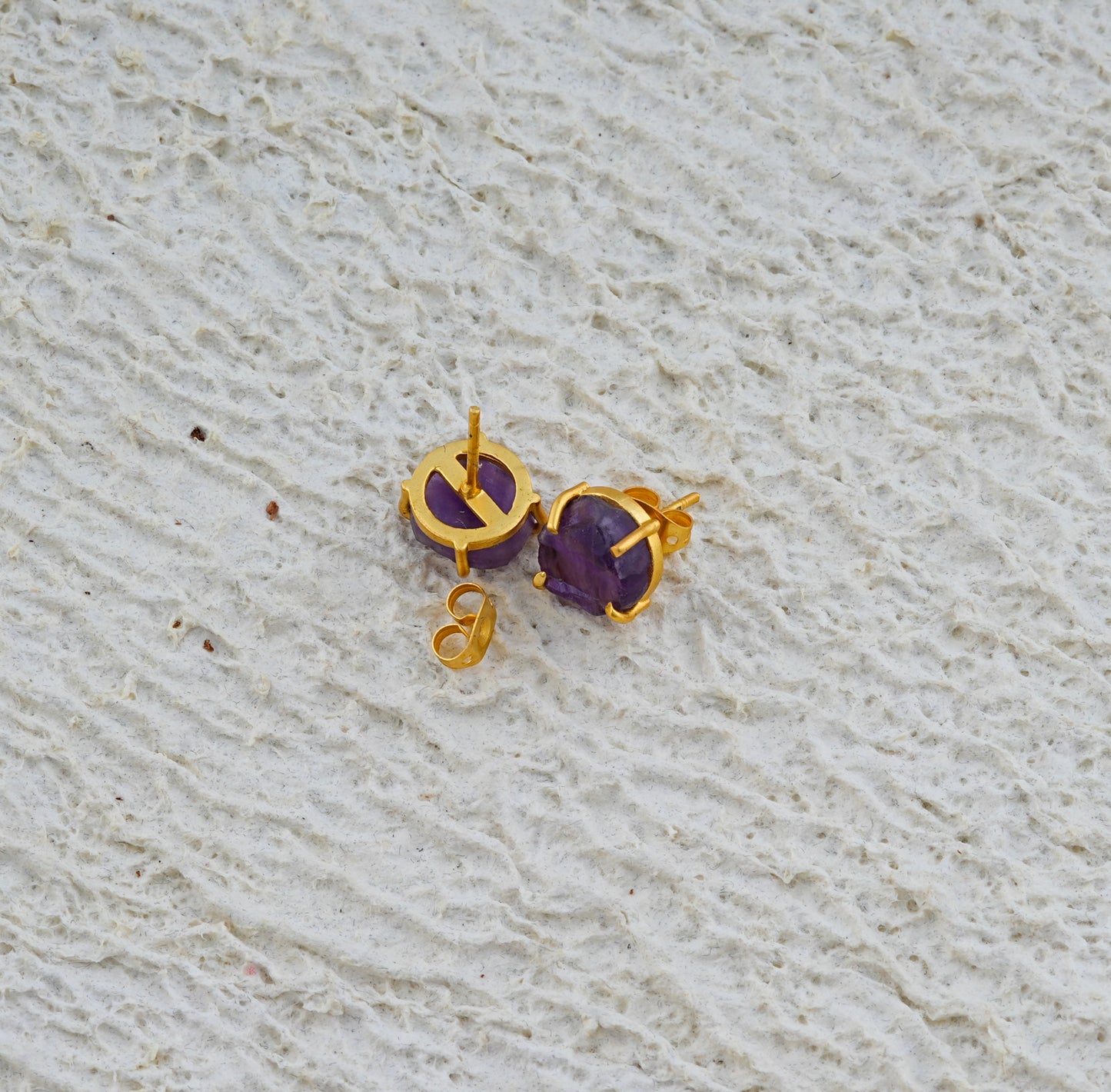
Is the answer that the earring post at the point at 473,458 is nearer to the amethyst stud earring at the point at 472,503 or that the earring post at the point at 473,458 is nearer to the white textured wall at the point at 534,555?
the amethyst stud earring at the point at 472,503

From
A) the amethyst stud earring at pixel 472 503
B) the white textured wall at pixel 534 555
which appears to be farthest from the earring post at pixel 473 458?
the white textured wall at pixel 534 555

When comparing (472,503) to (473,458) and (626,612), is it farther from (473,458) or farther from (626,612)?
(626,612)

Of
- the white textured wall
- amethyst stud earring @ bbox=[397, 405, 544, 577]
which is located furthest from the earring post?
the white textured wall

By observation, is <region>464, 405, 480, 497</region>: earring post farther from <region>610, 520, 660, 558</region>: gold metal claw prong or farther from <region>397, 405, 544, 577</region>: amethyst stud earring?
<region>610, 520, 660, 558</region>: gold metal claw prong

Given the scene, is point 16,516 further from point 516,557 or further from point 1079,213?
point 1079,213

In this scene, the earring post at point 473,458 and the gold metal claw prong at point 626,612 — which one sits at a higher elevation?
the earring post at point 473,458

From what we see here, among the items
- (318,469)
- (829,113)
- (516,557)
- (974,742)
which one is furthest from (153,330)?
(974,742)
